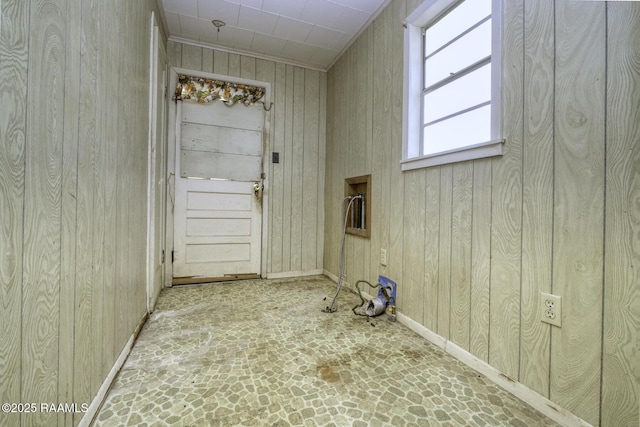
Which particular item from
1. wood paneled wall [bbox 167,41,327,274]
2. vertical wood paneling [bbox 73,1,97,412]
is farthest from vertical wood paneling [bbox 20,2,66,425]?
wood paneled wall [bbox 167,41,327,274]

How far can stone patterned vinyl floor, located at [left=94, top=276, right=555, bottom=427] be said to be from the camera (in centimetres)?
106

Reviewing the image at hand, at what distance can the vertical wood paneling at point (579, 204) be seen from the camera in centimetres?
97

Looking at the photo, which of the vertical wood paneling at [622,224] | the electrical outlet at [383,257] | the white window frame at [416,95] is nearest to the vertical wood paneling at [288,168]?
the electrical outlet at [383,257]

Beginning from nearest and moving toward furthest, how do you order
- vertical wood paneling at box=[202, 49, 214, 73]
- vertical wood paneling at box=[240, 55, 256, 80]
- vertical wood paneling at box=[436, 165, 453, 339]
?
1. vertical wood paneling at box=[436, 165, 453, 339]
2. vertical wood paneling at box=[202, 49, 214, 73]
3. vertical wood paneling at box=[240, 55, 256, 80]

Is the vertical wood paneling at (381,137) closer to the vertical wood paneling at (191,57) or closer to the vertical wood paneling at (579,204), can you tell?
the vertical wood paneling at (579,204)

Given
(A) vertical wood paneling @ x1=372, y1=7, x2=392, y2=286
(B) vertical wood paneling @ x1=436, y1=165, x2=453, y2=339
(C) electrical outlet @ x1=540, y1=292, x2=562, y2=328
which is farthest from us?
(A) vertical wood paneling @ x1=372, y1=7, x2=392, y2=286

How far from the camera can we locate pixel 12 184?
25.0 inches

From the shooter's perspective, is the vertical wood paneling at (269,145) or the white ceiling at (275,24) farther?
the vertical wood paneling at (269,145)

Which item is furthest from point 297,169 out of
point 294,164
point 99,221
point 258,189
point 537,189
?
point 537,189

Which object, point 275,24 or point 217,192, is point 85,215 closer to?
point 217,192

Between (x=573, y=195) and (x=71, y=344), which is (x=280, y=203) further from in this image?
(x=573, y=195)

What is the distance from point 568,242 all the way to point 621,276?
0.59 feet

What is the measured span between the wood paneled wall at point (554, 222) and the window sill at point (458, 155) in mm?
38

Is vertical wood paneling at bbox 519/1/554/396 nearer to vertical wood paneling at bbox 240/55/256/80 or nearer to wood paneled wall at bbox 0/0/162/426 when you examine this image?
wood paneled wall at bbox 0/0/162/426
